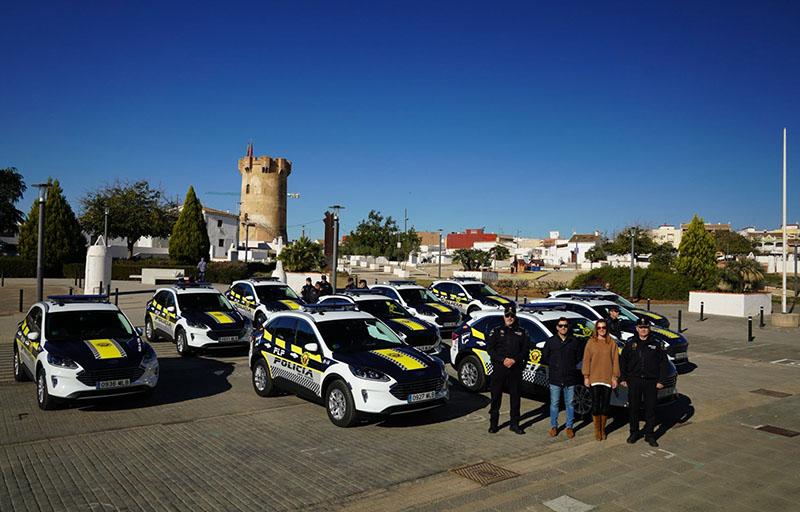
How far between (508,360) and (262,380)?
14.7 ft

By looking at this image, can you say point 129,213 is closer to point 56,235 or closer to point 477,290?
point 56,235

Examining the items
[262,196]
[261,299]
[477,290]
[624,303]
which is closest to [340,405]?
[261,299]

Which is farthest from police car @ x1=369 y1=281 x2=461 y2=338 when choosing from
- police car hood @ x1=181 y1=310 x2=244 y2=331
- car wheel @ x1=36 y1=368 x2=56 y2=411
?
car wheel @ x1=36 y1=368 x2=56 y2=411

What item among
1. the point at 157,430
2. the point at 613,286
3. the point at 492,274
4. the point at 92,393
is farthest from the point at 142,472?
the point at 492,274

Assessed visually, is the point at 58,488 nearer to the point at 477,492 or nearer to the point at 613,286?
the point at 477,492

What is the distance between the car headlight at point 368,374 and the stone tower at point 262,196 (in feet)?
292

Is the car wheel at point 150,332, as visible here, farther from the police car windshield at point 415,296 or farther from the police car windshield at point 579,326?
the police car windshield at point 579,326

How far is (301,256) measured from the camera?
34.6 metres

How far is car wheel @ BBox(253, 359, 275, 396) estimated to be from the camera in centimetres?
1009

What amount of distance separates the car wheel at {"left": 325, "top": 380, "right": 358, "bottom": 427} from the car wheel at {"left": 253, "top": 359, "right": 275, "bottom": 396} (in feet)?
5.80

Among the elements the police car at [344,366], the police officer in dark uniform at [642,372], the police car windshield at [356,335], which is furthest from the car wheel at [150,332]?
the police officer in dark uniform at [642,372]

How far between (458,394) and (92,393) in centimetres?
583

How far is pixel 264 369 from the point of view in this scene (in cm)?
1020

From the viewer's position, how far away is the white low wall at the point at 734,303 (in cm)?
2603
